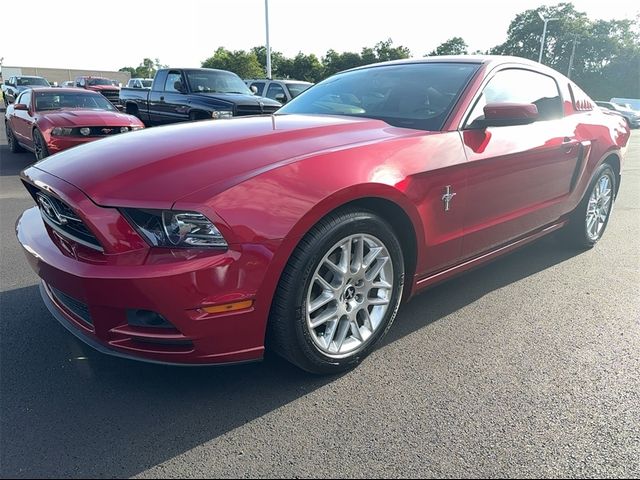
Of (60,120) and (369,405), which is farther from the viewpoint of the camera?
(60,120)

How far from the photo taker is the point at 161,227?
2000mm

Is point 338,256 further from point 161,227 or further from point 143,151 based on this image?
point 143,151

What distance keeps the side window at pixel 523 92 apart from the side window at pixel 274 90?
34.4 ft

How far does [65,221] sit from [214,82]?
28.2 ft

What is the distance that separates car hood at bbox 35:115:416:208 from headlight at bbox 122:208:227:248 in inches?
2.4

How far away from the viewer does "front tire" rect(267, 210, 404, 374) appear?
219 centimetres

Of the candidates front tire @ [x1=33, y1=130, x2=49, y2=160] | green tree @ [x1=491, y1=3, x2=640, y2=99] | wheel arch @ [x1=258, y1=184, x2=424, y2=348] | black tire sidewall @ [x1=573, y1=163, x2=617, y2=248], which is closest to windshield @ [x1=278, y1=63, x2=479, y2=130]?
wheel arch @ [x1=258, y1=184, x2=424, y2=348]

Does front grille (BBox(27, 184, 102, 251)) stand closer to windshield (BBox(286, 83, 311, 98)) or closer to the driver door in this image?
the driver door

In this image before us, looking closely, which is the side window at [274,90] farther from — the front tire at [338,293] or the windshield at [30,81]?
the windshield at [30,81]

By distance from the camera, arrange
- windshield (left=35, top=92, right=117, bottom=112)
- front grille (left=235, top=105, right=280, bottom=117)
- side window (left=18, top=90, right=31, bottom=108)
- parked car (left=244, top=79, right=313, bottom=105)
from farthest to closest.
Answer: parked car (left=244, top=79, right=313, bottom=105) < side window (left=18, top=90, right=31, bottom=108) < windshield (left=35, top=92, right=117, bottom=112) < front grille (left=235, top=105, right=280, bottom=117)

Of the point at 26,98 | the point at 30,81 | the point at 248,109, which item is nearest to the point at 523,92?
the point at 248,109

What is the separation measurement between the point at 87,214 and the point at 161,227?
0.33 meters

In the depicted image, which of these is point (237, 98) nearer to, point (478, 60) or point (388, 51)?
point (478, 60)

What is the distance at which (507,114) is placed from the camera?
284cm
